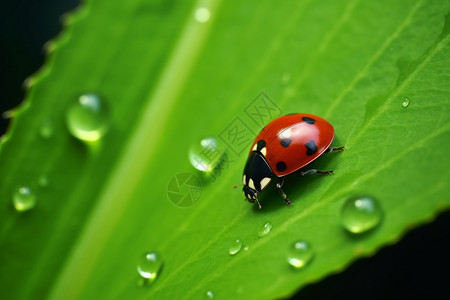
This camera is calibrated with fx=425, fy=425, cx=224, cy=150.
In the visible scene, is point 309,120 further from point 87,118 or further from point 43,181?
point 43,181

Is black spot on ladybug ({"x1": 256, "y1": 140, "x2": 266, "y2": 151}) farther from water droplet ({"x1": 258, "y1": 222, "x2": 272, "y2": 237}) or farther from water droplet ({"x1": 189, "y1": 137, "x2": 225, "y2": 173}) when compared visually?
water droplet ({"x1": 258, "y1": 222, "x2": 272, "y2": 237})

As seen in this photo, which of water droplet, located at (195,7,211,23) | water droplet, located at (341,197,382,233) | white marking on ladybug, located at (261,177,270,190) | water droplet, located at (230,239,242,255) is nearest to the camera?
water droplet, located at (341,197,382,233)

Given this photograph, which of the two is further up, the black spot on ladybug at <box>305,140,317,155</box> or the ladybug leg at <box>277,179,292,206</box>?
the black spot on ladybug at <box>305,140,317,155</box>

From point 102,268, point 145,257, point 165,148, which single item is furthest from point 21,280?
point 165,148

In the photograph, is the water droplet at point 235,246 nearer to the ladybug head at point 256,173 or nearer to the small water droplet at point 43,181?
the ladybug head at point 256,173

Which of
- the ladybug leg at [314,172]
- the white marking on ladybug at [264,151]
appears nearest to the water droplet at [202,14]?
the white marking on ladybug at [264,151]

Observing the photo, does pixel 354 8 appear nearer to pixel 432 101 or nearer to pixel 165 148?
pixel 432 101

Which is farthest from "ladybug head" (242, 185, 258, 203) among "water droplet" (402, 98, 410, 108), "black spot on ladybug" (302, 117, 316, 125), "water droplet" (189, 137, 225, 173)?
"water droplet" (402, 98, 410, 108)
